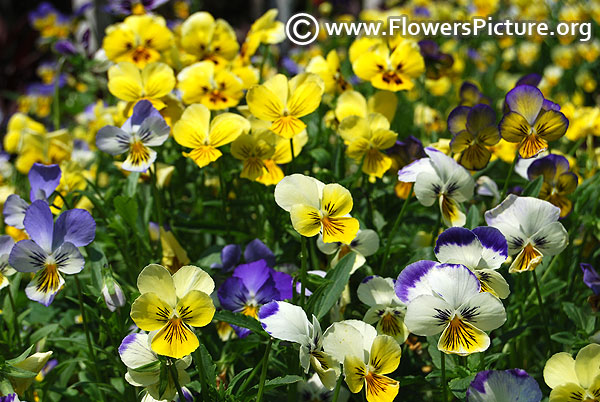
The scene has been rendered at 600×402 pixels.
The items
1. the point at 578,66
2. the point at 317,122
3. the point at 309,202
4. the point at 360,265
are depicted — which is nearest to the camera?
the point at 309,202

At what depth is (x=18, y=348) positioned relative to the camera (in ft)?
4.23

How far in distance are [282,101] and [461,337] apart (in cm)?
57

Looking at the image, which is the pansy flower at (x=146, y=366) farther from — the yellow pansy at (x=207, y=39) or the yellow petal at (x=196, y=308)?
Answer: the yellow pansy at (x=207, y=39)

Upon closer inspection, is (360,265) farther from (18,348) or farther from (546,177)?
(18,348)

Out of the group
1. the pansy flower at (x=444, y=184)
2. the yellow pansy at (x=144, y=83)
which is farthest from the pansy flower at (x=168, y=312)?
the yellow pansy at (x=144, y=83)

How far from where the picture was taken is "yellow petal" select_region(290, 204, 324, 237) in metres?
0.98

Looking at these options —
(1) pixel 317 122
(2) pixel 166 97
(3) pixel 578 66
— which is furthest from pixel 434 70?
(3) pixel 578 66

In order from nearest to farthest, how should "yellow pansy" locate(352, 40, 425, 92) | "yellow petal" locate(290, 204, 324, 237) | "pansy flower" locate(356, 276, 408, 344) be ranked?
"yellow petal" locate(290, 204, 324, 237)
"pansy flower" locate(356, 276, 408, 344)
"yellow pansy" locate(352, 40, 425, 92)

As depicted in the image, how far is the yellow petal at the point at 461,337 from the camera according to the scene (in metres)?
0.93

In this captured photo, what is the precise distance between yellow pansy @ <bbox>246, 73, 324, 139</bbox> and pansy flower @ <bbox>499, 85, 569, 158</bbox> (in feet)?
1.17

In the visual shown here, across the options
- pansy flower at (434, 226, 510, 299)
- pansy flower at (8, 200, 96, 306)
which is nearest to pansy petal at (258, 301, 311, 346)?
pansy flower at (434, 226, 510, 299)

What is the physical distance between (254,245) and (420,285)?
0.42 metres

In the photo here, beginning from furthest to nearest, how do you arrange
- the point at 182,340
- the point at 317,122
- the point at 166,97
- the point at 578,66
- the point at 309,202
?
the point at 578,66
the point at 317,122
the point at 166,97
the point at 309,202
the point at 182,340

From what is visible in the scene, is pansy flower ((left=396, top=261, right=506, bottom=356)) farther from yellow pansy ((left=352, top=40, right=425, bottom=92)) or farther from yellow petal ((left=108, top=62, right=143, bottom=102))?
yellow petal ((left=108, top=62, right=143, bottom=102))
